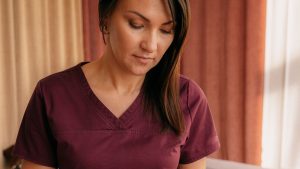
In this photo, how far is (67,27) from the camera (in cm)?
245

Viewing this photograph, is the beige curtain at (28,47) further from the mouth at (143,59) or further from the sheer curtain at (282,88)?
the sheer curtain at (282,88)

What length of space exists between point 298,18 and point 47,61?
1.60 metres

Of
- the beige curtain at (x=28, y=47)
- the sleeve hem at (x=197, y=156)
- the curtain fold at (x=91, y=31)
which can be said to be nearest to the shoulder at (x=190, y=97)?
the sleeve hem at (x=197, y=156)

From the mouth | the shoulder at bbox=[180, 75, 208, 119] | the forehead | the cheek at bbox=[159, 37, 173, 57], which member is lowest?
the shoulder at bbox=[180, 75, 208, 119]

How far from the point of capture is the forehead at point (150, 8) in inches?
34.6

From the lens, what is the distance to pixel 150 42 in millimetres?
905

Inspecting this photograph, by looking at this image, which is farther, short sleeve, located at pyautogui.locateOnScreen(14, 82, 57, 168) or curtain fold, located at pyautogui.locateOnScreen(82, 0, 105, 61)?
curtain fold, located at pyautogui.locateOnScreen(82, 0, 105, 61)

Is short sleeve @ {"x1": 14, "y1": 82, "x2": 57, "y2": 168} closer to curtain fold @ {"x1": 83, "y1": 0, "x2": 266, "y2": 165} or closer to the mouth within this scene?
the mouth

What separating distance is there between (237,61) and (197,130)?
1341 mm

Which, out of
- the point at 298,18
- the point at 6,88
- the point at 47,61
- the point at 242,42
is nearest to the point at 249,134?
the point at 242,42

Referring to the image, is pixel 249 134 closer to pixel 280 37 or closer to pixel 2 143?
pixel 280 37

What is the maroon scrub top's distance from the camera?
0.97m

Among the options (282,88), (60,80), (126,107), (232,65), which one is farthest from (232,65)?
(60,80)

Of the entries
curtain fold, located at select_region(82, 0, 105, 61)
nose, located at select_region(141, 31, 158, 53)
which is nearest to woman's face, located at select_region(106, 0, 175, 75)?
nose, located at select_region(141, 31, 158, 53)
